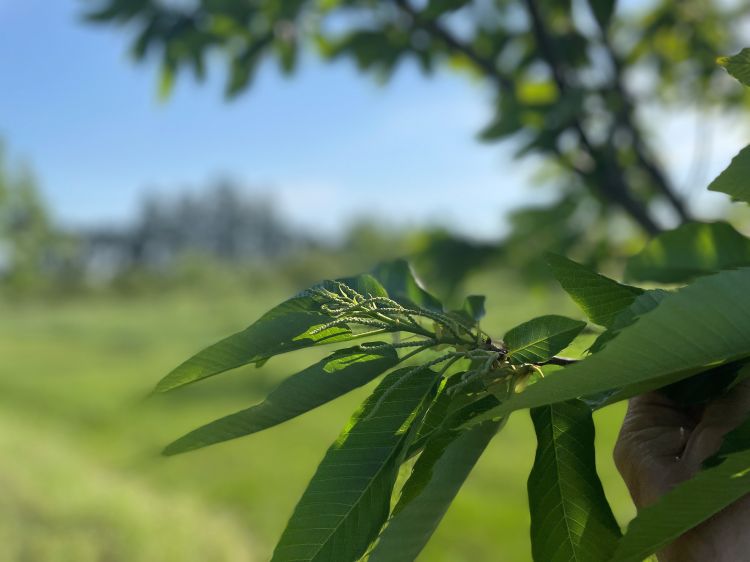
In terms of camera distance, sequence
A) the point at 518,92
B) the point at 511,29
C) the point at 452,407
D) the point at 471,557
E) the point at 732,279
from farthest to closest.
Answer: the point at 471,557
the point at 511,29
the point at 518,92
the point at 452,407
the point at 732,279

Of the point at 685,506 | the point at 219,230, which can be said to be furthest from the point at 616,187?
the point at 219,230

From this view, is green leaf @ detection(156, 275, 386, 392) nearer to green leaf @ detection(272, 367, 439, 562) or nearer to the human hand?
green leaf @ detection(272, 367, 439, 562)

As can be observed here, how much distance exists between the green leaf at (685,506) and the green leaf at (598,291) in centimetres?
17

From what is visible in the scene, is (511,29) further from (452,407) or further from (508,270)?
(452,407)

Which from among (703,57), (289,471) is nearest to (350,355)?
(703,57)

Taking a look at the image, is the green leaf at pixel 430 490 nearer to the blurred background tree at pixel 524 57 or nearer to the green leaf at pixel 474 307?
the green leaf at pixel 474 307

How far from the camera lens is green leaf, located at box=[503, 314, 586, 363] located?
0.61 meters

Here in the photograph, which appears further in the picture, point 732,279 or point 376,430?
point 376,430

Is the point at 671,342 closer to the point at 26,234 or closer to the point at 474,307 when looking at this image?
the point at 474,307

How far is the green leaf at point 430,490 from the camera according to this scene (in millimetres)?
527

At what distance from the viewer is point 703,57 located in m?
3.07

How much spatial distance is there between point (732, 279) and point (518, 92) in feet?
6.58

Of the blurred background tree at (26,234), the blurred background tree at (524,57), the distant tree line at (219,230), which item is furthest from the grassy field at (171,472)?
the distant tree line at (219,230)

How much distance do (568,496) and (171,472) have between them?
→ 780cm
